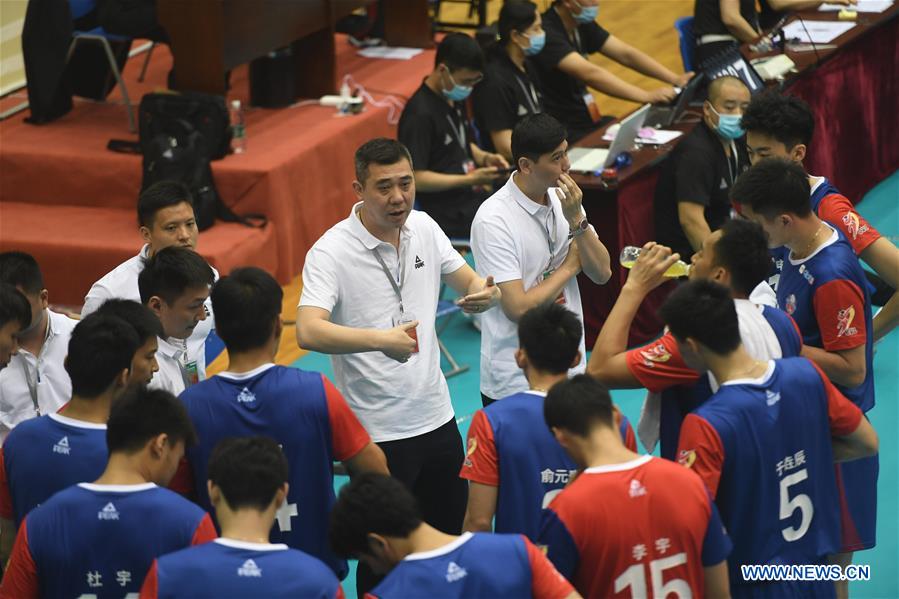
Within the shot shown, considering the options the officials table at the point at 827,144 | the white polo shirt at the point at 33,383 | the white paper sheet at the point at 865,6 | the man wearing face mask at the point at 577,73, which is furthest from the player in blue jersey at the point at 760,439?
the white paper sheet at the point at 865,6

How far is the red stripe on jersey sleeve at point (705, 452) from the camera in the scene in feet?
11.0

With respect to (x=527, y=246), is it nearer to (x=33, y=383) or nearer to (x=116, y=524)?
(x=33, y=383)

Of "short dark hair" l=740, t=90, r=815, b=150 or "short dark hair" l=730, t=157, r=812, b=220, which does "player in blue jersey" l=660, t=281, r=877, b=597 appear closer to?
"short dark hair" l=730, t=157, r=812, b=220

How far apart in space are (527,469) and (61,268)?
16.0ft

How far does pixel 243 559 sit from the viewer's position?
283cm

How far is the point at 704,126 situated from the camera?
6695 mm

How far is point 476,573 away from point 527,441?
0.74 meters

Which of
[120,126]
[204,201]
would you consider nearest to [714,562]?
[204,201]

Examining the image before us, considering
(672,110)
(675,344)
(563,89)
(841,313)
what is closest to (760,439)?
(675,344)

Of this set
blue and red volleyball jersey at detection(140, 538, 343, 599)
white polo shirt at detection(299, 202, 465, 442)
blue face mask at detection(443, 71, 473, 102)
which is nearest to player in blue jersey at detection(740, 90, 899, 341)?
white polo shirt at detection(299, 202, 465, 442)

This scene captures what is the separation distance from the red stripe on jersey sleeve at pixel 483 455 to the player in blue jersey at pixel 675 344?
54 cm

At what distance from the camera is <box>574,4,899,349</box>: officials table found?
6.92 m

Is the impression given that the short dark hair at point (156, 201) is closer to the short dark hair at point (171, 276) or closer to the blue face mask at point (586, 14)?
the short dark hair at point (171, 276)

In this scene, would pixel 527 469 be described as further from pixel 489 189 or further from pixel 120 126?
pixel 120 126
